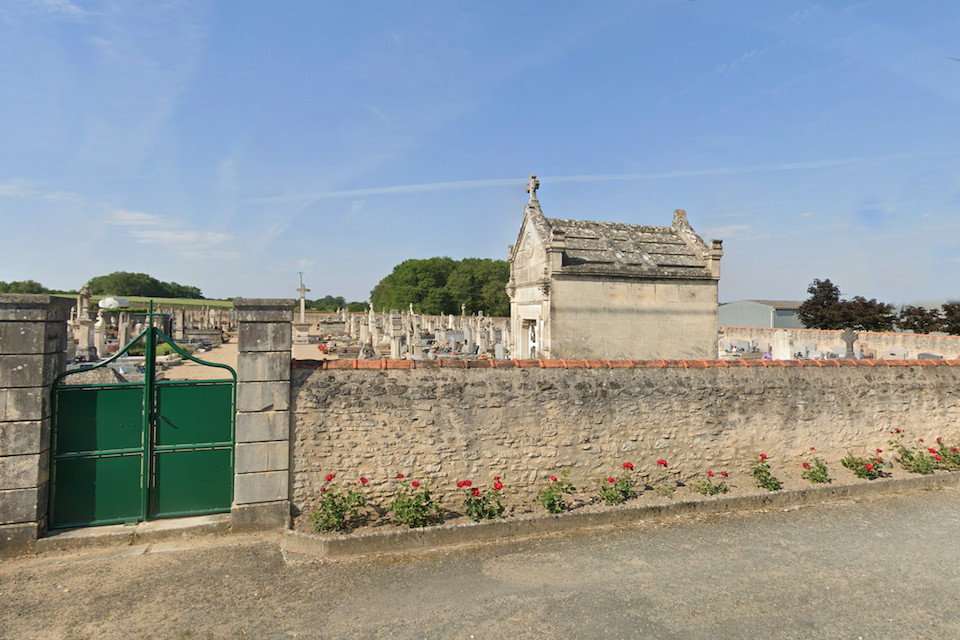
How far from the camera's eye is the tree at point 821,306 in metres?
31.7

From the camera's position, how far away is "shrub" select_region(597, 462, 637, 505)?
22.0 feet

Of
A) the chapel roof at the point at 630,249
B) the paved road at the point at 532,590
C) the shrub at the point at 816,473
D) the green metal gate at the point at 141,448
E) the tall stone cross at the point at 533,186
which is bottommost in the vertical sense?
the paved road at the point at 532,590

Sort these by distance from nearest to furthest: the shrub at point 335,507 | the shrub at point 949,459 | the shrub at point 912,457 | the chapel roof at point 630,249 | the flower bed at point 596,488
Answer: the shrub at point 335,507 < the flower bed at point 596,488 < the shrub at point 912,457 < the shrub at point 949,459 < the chapel roof at point 630,249

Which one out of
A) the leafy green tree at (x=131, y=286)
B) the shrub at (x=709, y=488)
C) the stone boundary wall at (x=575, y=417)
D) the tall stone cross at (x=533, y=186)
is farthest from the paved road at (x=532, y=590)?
the leafy green tree at (x=131, y=286)

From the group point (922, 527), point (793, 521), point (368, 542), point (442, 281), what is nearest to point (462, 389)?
point (368, 542)

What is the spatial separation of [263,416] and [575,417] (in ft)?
13.8

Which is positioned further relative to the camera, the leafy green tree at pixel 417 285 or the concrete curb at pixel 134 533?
the leafy green tree at pixel 417 285

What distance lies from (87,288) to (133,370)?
13787mm

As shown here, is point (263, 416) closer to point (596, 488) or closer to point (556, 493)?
point (556, 493)

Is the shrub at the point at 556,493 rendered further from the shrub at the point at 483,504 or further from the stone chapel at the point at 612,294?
the stone chapel at the point at 612,294

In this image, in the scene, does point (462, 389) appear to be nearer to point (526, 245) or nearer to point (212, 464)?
point (212, 464)

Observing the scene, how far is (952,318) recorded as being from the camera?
961 inches

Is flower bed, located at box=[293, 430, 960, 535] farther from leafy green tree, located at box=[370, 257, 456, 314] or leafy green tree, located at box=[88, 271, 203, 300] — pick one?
leafy green tree, located at box=[88, 271, 203, 300]

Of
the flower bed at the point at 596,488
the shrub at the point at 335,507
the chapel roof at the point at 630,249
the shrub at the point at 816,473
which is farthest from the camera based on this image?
the chapel roof at the point at 630,249
